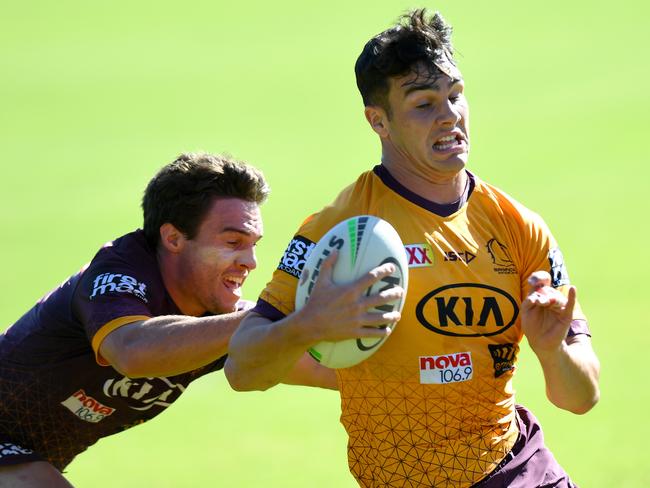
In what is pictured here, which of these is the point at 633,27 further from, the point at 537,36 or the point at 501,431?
the point at 501,431

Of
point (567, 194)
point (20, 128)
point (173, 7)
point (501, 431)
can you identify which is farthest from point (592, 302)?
point (173, 7)

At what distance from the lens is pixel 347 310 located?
3.51 m

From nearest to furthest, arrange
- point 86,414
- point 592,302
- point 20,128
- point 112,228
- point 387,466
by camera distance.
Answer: point 387,466 → point 86,414 → point 592,302 → point 112,228 → point 20,128

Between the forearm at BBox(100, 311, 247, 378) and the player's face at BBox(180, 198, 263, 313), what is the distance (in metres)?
0.55

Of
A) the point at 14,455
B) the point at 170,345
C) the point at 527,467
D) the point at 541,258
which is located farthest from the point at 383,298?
the point at 14,455

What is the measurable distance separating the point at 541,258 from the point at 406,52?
845 millimetres

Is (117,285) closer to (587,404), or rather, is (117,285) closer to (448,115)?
(448,115)

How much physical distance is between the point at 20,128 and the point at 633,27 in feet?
27.7

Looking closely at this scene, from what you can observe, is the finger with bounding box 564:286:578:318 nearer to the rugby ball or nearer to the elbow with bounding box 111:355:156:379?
the rugby ball

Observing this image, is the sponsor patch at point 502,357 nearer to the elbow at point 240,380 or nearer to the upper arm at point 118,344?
the elbow at point 240,380

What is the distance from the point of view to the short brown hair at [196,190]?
215 inches

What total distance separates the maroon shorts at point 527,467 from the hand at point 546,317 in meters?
0.56

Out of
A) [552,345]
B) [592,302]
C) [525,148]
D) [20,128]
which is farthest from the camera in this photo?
[20,128]

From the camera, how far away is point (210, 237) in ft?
17.7
